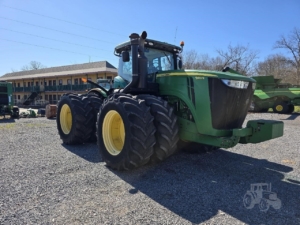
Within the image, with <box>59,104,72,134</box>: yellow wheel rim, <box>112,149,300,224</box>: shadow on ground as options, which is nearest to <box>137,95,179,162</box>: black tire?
<box>112,149,300,224</box>: shadow on ground

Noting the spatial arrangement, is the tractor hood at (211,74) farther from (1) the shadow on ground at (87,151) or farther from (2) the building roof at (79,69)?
(2) the building roof at (79,69)

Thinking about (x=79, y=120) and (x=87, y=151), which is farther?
(x=79, y=120)

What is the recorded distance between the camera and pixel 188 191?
3.45 metres

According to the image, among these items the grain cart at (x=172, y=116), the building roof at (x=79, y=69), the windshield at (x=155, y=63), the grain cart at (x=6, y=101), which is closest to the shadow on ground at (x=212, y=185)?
the grain cart at (x=172, y=116)

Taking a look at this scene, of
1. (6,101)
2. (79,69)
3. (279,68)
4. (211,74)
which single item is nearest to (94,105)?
(211,74)

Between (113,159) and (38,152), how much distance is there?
8.01 ft

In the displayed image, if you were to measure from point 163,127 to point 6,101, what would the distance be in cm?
1526

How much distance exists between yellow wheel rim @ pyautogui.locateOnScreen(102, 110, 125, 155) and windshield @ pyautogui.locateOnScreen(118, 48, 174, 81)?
1318mm

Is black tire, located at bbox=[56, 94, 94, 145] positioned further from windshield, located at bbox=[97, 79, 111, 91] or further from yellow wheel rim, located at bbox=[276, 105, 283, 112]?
yellow wheel rim, located at bbox=[276, 105, 283, 112]

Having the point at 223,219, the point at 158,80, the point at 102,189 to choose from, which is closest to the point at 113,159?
the point at 102,189

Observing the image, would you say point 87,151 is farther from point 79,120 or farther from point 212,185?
point 212,185

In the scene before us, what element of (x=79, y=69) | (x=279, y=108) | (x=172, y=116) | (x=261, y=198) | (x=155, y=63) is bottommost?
(x=261, y=198)

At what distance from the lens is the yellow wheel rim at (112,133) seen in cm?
453

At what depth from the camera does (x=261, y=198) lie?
10.8 feet
